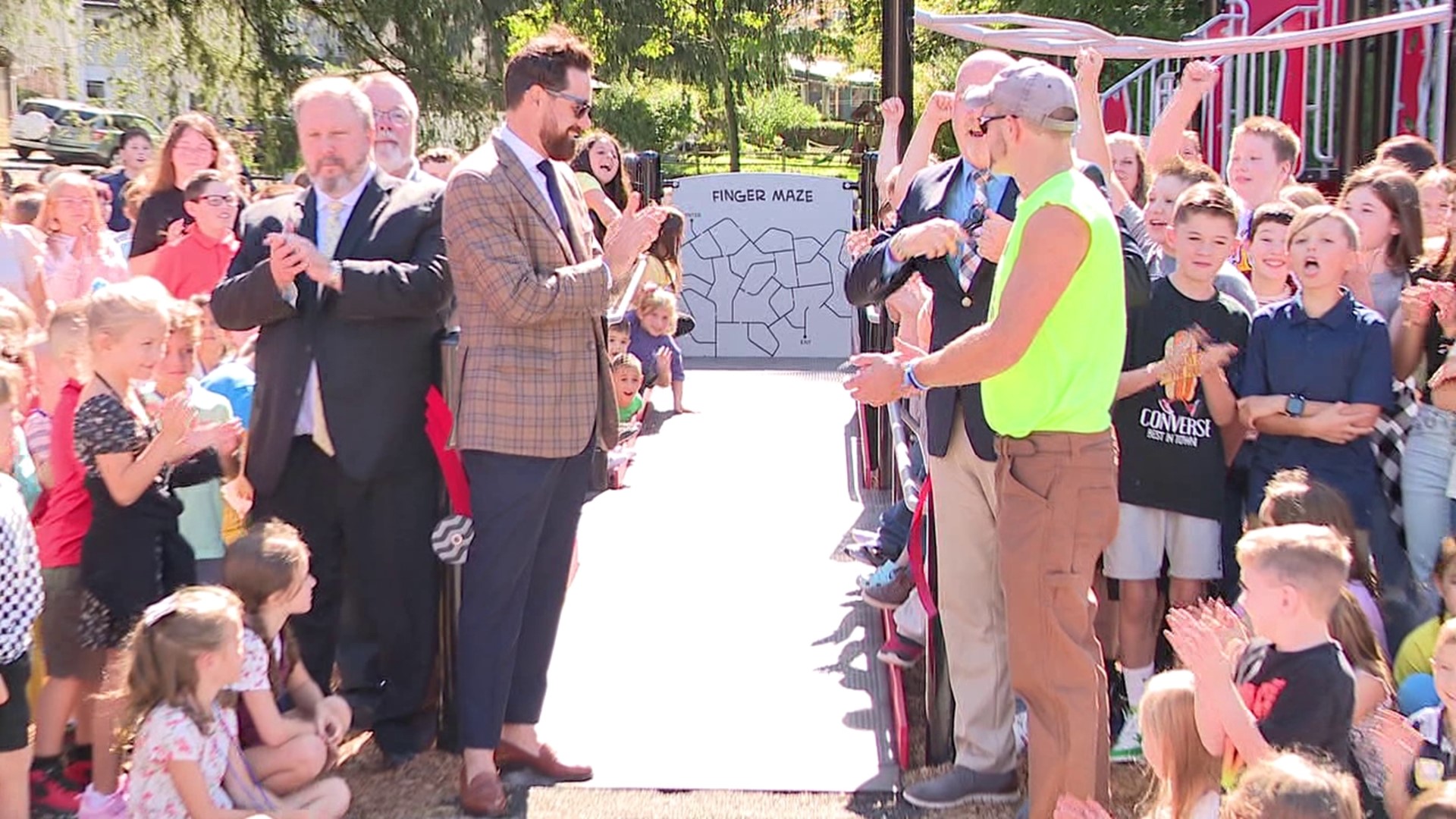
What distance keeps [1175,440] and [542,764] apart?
6.74 feet

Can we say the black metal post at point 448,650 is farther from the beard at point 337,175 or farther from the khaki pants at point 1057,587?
the khaki pants at point 1057,587

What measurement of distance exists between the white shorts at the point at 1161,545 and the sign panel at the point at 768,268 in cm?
842

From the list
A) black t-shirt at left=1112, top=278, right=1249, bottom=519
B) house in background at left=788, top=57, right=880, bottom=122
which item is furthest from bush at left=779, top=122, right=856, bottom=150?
black t-shirt at left=1112, top=278, right=1249, bottom=519

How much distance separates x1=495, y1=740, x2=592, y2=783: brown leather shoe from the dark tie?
1453 millimetres

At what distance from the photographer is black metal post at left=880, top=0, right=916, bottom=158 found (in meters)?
7.76

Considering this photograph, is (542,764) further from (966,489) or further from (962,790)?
(966,489)

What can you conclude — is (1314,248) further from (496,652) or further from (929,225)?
(496,652)

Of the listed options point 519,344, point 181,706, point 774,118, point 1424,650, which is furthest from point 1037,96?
point 774,118

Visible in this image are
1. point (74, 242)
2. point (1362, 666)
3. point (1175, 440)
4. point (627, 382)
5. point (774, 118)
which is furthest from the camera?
point (774, 118)

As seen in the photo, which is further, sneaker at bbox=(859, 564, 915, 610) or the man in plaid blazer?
sneaker at bbox=(859, 564, 915, 610)

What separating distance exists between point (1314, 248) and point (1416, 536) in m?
0.86

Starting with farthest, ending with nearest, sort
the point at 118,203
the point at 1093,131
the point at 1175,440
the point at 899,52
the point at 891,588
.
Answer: the point at 118,203
the point at 899,52
the point at 891,588
the point at 1093,131
the point at 1175,440

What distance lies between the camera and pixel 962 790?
433 cm

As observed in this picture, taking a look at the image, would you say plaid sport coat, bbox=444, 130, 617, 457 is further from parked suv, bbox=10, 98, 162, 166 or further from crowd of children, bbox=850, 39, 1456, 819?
parked suv, bbox=10, 98, 162, 166
